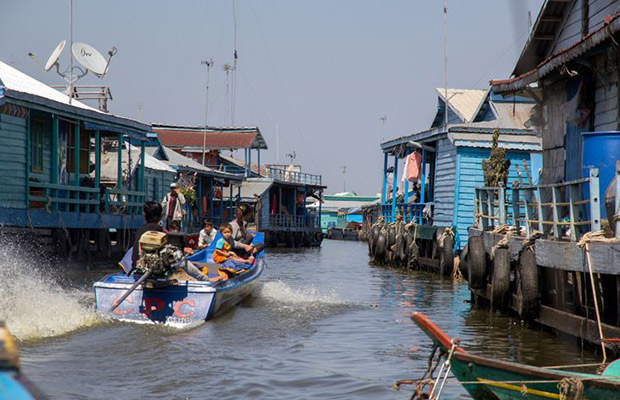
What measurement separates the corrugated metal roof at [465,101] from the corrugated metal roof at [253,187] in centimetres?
1431

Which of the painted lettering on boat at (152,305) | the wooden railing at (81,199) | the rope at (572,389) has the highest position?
the wooden railing at (81,199)

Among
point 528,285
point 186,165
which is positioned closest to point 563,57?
point 528,285

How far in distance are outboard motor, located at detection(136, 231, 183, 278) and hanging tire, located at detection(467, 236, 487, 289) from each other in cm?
469

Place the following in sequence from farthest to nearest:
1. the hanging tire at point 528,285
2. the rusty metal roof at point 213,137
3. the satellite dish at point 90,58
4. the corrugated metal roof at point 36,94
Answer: the rusty metal roof at point 213,137 → the satellite dish at point 90,58 → the corrugated metal roof at point 36,94 → the hanging tire at point 528,285

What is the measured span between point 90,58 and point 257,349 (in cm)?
1711

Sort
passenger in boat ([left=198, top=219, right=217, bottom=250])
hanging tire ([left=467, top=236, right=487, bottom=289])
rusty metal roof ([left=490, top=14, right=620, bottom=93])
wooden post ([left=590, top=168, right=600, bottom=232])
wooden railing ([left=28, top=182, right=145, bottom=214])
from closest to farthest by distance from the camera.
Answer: wooden post ([left=590, top=168, right=600, bottom=232]) → rusty metal roof ([left=490, top=14, right=620, bottom=93]) → hanging tire ([left=467, top=236, right=487, bottom=289]) → passenger in boat ([left=198, top=219, right=217, bottom=250]) → wooden railing ([left=28, top=182, right=145, bottom=214])

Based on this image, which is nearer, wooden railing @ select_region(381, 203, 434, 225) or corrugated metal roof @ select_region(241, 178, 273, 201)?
wooden railing @ select_region(381, 203, 434, 225)

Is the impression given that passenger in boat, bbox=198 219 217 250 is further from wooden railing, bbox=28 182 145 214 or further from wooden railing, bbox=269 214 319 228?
wooden railing, bbox=269 214 319 228

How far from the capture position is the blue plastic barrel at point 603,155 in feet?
33.9

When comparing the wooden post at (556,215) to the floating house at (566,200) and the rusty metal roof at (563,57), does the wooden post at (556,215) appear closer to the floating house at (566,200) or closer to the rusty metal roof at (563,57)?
the floating house at (566,200)

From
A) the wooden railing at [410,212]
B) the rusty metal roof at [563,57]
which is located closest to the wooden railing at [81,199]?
the wooden railing at [410,212]

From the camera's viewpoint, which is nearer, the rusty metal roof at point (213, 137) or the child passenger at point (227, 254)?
the child passenger at point (227, 254)

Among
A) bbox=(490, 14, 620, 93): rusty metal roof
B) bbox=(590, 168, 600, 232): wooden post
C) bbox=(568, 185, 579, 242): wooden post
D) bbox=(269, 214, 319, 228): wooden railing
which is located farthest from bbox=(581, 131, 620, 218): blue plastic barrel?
bbox=(269, 214, 319, 228): wooden railing

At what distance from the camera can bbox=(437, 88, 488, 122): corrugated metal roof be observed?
29.3 metres
